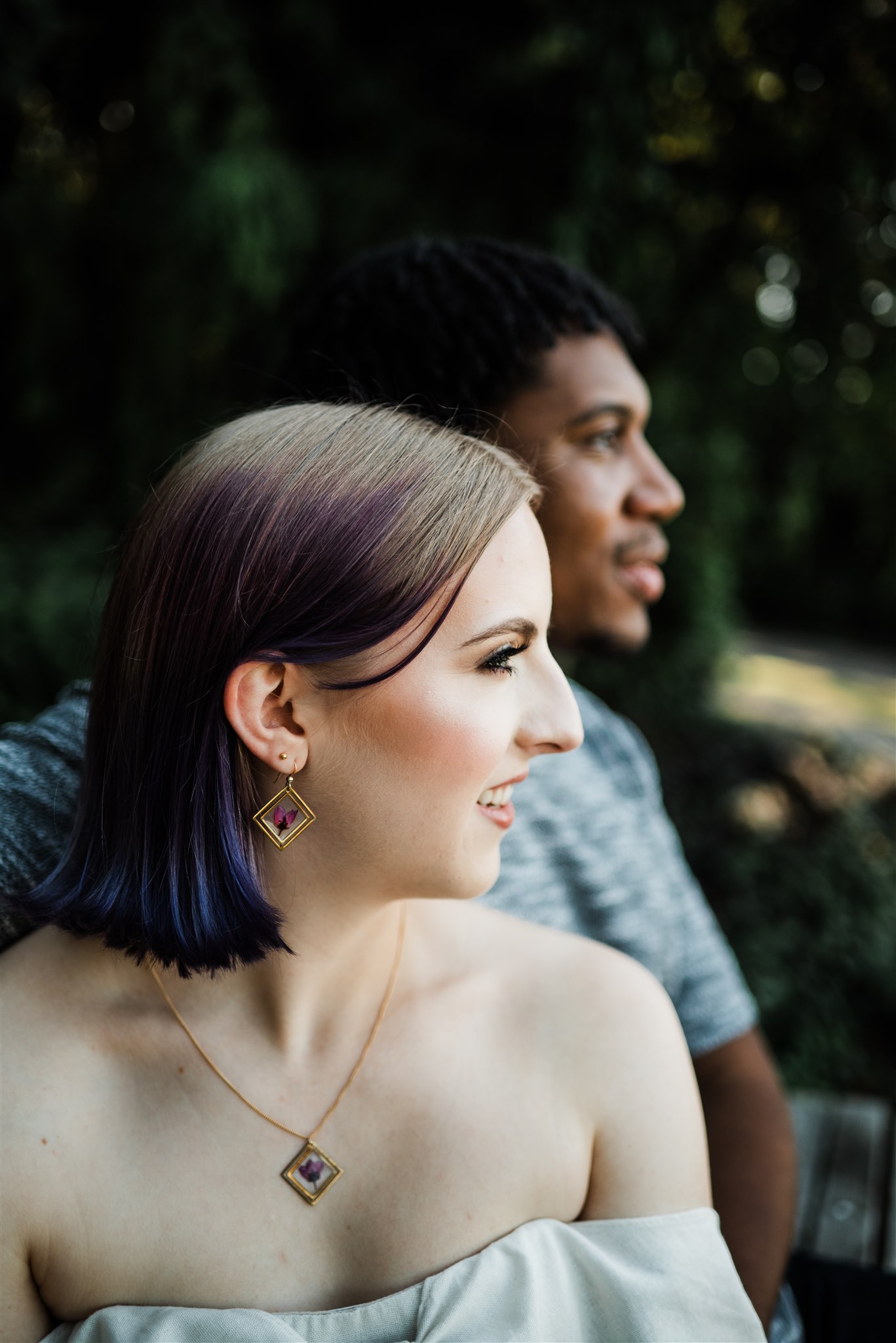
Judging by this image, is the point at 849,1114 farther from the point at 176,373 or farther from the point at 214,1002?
the point at 176,373

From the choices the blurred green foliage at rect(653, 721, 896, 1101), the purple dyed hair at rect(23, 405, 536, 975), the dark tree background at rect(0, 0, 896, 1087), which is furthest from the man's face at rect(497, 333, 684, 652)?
the blurred green foliage at rect(653, 721, 896, 1101)

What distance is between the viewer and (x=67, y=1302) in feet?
4.25

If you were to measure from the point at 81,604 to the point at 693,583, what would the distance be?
9.87ft

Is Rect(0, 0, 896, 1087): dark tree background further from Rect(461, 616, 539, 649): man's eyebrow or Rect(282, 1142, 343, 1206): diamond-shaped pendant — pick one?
Rect(282, 1142, 343, 1206): diamond-shaped pendant

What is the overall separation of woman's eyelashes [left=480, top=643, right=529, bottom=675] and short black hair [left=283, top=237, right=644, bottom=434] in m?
0.86

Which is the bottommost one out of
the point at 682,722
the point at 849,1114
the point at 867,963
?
the point at 867,963

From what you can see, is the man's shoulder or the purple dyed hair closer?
the purple dyed hair

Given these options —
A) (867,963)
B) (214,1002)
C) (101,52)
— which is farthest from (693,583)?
(214,1002)

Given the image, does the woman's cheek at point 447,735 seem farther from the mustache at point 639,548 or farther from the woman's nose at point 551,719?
the mustache at point 639,548

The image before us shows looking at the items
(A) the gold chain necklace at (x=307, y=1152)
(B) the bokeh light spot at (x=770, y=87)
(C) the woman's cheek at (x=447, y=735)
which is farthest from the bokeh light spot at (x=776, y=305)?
(A) the gold chain necklace at (x=307, y=1152)

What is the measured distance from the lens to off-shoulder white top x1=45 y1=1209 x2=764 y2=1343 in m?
1.25

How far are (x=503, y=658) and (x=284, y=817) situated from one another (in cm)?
36

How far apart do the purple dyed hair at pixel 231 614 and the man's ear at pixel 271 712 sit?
1.0 inches

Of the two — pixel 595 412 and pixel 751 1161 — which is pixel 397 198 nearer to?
pixel 595 412
